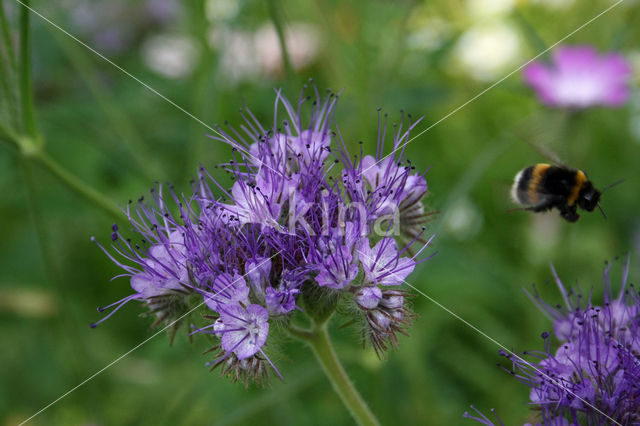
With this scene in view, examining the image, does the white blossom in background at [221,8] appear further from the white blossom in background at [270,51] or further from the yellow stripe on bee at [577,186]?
the yellow stripe on bee at [577,186]

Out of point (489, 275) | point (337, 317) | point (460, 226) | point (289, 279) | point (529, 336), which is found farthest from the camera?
point (460, 226)

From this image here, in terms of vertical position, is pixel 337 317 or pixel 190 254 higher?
pixel 190 254

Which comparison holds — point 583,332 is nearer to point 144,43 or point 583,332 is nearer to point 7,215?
point 7,215

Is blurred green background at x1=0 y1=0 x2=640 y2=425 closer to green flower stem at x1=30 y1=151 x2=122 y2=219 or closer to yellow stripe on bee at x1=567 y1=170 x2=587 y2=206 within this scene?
green flower stem at x1=30 y1=151 x2=122 y2=219

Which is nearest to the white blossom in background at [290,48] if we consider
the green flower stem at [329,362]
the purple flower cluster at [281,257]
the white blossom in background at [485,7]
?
the white blossom in background at [485,7]

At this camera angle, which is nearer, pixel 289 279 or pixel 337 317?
pixel 289 279

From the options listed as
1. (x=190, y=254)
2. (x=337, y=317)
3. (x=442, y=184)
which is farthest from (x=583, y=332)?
(x=442, y=184)

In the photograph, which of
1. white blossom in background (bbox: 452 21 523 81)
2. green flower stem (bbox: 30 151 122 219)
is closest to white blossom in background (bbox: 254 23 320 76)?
white blossom in background (bbox: 452 21 523 81)
